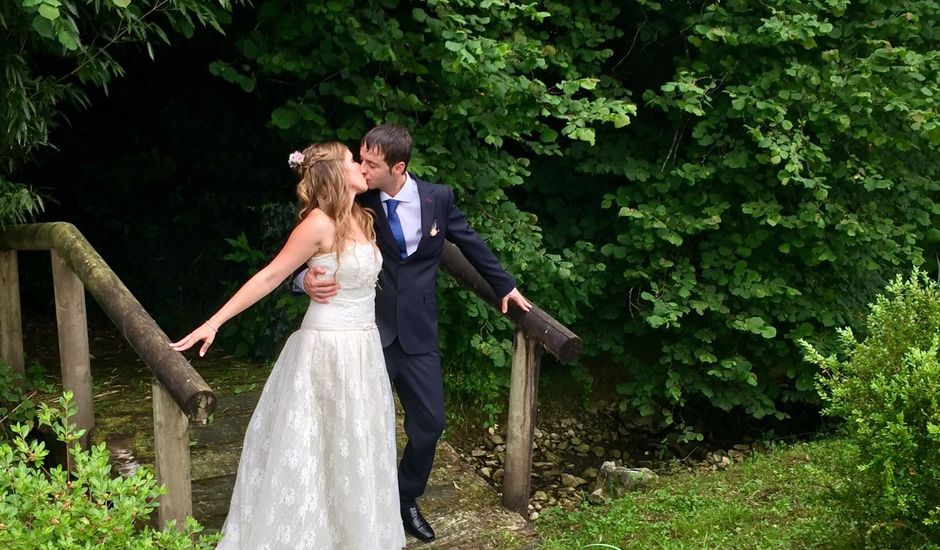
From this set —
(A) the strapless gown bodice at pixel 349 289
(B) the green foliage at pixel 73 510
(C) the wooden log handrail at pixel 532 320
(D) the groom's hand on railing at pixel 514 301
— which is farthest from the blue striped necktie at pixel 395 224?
(B) the green foliage at pixel 73 510

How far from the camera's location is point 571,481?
6863 mm

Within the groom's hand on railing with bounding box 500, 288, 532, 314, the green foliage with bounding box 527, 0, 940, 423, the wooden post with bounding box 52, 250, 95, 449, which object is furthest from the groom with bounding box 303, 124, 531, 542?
the green foliage with bounding box 527, 0, 940, 423

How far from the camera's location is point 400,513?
4008 millimetres

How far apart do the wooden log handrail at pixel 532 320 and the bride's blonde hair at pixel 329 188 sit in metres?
1.10

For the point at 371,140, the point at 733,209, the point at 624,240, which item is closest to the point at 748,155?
the point at 733,209

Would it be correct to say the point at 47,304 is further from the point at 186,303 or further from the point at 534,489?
the point at 534,489

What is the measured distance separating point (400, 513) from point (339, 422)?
627 mm

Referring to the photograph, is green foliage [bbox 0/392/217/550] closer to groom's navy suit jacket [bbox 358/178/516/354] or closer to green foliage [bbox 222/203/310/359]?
groom's navy suit jacket [bbox 358/178/516/354]

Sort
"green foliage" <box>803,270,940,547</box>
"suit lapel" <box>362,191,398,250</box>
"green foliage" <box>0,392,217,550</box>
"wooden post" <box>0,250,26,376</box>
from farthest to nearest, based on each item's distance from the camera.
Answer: "wooden post" <box>0,250,26,376</box> → "suit lapel" <box>362,191,398,250</box> → "green foliage" <box>803,270,940,547</box> → "green foliage" <box>0,392,217,550</box>

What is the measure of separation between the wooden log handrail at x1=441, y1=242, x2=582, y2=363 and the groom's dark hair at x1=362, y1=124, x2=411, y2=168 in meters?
1.03

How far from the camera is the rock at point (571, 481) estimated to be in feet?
22.4

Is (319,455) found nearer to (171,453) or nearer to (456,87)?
(171,453)

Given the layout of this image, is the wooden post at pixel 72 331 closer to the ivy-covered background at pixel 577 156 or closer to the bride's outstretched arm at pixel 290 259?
the ivy-covered background at pixel 577 156

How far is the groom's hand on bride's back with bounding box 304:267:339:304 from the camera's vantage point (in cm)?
362
